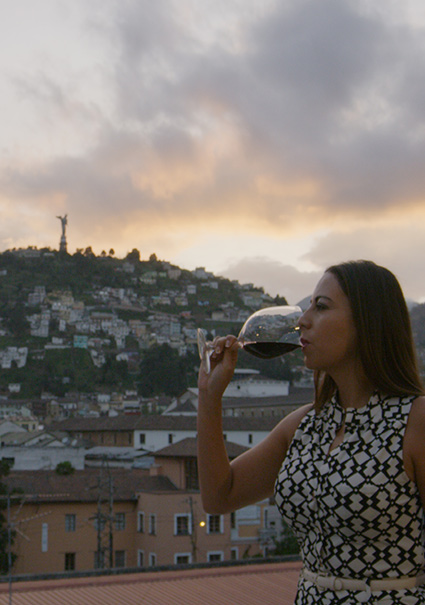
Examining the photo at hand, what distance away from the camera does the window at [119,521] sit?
25828 millimetres

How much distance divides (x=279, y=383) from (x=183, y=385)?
12.7m

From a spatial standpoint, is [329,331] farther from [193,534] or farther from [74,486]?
[74,486]

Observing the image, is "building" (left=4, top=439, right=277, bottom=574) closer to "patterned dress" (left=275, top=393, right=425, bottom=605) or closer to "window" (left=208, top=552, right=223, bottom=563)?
"window" (left=208, top=552, right=223, bottom=563)

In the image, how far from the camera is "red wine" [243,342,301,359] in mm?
1556

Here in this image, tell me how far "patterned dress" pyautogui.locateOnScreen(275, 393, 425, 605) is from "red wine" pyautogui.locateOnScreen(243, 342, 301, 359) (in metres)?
0.22

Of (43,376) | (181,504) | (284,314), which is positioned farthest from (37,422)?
(284,314)

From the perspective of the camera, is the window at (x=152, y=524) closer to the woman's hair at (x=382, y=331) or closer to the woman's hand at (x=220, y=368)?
the woman's hand at (x=220, y=368)

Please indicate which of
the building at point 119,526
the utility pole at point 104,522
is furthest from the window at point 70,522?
A: the utility pole at point 104,522

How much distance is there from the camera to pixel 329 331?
139 centimetres

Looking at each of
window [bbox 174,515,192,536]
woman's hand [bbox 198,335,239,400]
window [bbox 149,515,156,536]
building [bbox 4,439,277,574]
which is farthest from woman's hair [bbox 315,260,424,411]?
window [bbox 149,515,156,536]

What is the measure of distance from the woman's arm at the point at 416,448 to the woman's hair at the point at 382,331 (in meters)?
0.05

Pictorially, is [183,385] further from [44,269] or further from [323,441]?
[323,441]

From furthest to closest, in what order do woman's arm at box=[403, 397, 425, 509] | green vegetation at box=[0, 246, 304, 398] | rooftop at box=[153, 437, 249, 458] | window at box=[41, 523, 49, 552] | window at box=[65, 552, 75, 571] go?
1. green vegetation at box=[0, 246, 304, 398]
2. rooftop at box=[153, 437, 249, 458]
3. window at box=[65, 552, 75, 571]
4. window at box=[41, 523, 49, 552]
5. woman's arm at box=[403, 397, 425, 509]

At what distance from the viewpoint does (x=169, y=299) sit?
12775 cm
